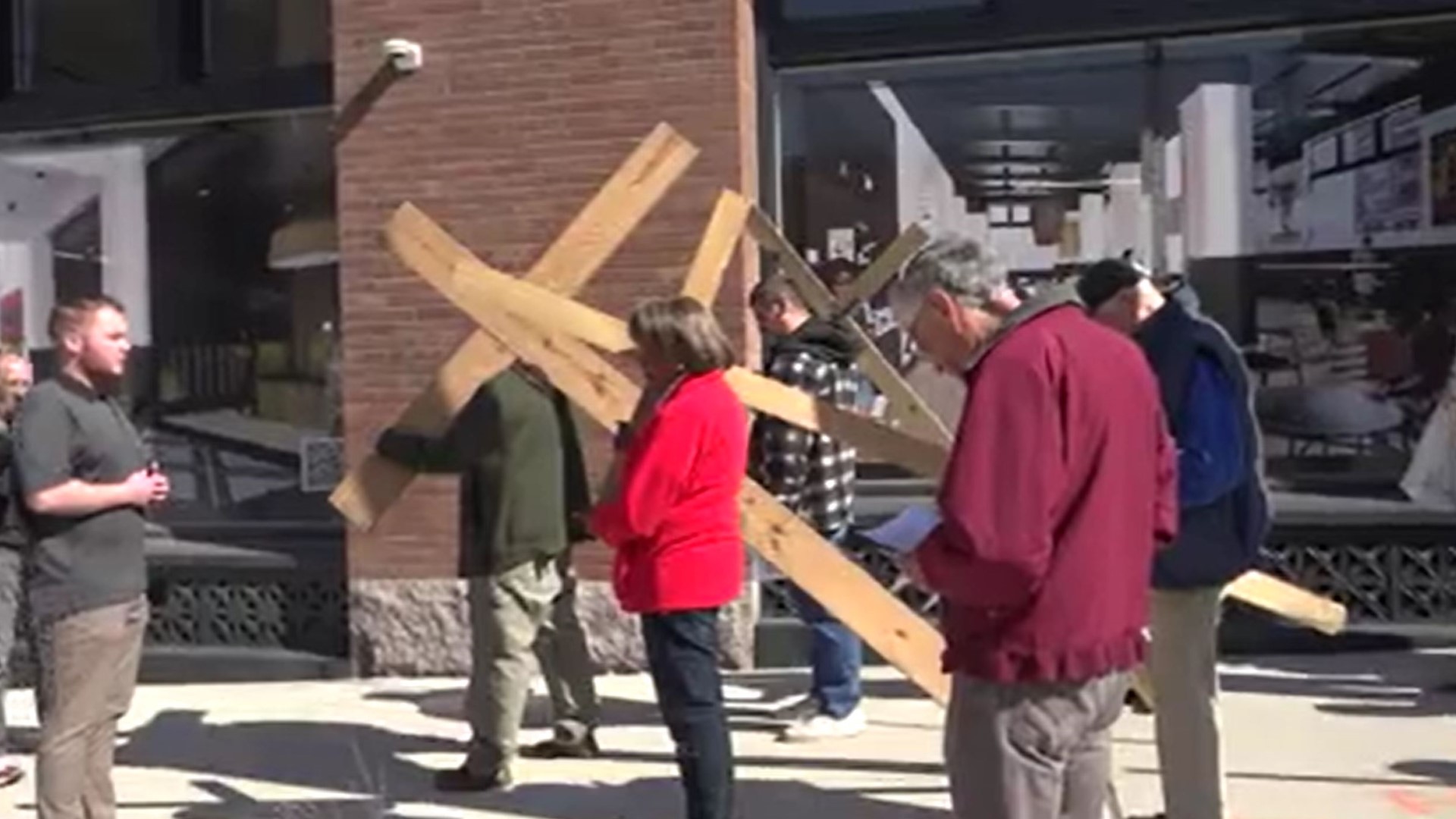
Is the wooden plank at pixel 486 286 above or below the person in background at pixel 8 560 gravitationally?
above

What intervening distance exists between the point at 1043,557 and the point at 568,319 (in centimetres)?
287

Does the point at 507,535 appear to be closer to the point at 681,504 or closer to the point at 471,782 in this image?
the point at 471,782

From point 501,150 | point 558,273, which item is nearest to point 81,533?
point 558,273

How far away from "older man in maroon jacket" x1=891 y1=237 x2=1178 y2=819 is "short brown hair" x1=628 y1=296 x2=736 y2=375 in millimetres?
1700

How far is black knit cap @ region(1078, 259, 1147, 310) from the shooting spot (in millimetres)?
5340

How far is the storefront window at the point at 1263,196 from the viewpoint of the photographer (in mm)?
8875

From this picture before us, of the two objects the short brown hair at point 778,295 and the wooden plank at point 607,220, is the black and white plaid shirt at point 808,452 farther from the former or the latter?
the wooden plank at point 607,220

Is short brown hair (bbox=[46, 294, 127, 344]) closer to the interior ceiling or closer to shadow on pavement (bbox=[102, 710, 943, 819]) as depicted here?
shadow on pavement (bbox=[102, 710, 943, 819])

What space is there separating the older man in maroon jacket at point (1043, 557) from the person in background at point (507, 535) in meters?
3.17

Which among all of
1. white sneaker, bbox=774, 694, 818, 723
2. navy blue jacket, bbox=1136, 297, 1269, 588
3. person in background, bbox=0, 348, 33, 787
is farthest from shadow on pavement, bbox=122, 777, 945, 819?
navy blue jacket, bbox=1136, 297, 1269, 588

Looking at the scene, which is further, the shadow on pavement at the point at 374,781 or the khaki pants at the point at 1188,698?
the shadow on pavement at the point at 374,781

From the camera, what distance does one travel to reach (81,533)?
212 inches

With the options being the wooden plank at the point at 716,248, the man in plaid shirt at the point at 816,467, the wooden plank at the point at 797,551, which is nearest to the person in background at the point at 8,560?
the wooden plank at the point at 797,551

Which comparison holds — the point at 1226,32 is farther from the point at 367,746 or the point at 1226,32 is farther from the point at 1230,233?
the point at 367,746
